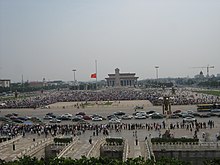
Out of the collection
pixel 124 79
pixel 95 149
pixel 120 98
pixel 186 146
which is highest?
pixel 124 79

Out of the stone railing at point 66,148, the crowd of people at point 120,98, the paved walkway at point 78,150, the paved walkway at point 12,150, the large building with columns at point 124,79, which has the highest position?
the large building with columns at point 124,79

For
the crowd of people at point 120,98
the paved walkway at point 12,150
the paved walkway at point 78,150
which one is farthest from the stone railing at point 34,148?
the crowd of people at point 120,98

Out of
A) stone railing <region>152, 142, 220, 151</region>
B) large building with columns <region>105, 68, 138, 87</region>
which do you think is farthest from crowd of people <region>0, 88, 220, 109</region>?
large building with columns <region>105, 68, 138, 87</region>

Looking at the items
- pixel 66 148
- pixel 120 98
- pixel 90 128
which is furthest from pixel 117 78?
pixel 66 148

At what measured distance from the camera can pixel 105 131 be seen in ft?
115

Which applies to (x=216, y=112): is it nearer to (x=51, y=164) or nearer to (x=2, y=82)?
(x=51, y=164)

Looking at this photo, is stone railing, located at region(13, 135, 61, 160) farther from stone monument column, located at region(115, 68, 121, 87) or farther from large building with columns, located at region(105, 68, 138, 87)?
large building with columns, located at region(105, 68, 138, 87)

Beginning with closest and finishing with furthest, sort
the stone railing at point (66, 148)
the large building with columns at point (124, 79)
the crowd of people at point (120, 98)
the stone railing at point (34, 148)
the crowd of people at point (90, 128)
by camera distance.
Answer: the stone railing at point (66, 148), the stone railing at point (34, 148), the crowd of people at point (90, 128), the crowd of people at point (120, 98), the large building with columns at point (124, 79)

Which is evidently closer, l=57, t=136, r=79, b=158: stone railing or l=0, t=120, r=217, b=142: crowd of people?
l=57, t=136, r=79, b=158: stone railing

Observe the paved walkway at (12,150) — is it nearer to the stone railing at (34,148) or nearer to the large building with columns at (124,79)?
the stone railing at (34,148)

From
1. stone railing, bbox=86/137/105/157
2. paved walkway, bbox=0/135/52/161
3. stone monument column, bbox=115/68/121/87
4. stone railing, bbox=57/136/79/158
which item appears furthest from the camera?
stone monument column, bbox=115/68/121/87

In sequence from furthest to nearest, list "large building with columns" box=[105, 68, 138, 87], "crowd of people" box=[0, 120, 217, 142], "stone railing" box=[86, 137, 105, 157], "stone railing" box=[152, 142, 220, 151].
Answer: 1. "large building with columns" box=[105, 68, 138, 87]
2. "crowd of people" box=[0, 120, 217, 142]
3. "stone railing" box=[152, 142, 220, 151]
4. "stone railing" box=[86, 137, 105, 157]

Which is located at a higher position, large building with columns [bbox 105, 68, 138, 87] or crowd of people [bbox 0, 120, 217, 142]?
large building with columns [bbox 105, 68, 138, 87]

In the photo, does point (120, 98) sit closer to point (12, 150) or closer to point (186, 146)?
point (12, 150)
